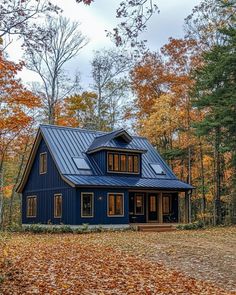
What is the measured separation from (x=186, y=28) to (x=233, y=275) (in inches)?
979

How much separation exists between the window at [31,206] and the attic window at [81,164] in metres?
4.74

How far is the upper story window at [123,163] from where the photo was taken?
27047 mm

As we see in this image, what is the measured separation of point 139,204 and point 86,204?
520 centimetres

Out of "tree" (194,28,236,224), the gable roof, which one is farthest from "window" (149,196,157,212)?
"tree" (194,28,236,224)

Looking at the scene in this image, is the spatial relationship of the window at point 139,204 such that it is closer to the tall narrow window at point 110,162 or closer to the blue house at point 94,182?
the blue house at point 94,182

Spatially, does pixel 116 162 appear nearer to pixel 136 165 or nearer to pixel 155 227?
pixel 136 165

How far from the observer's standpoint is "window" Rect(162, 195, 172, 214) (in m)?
29.1

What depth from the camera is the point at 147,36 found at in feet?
23.0

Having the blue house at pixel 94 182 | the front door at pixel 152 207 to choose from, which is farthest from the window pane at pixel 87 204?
the front door at pixel 152 207

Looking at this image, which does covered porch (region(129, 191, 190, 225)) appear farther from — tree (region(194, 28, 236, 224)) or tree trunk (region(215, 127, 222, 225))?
tree (region(194, 28, 236, 224))

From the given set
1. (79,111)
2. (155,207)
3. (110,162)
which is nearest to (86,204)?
(110,162)

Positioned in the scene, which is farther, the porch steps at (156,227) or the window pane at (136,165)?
the window pane at (136,165)

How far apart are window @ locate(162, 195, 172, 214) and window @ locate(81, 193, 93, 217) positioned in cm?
656

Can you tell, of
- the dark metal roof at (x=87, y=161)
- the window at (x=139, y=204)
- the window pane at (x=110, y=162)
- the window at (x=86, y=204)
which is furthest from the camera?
the window at (x=139, y=204)
